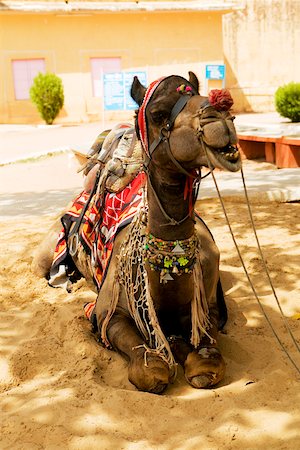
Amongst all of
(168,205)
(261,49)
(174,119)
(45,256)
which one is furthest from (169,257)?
(261,49)

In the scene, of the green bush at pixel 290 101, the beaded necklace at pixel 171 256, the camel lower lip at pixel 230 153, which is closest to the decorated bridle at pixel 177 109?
the camel lower lip at pixel 230 153

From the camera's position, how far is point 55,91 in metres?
23.0

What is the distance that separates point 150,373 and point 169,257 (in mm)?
578

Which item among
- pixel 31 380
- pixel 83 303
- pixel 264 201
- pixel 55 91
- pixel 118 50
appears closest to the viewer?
pixel 31 380

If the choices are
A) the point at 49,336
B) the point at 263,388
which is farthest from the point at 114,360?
the point at 263,388

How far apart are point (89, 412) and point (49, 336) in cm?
105

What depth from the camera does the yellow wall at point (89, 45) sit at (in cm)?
2414

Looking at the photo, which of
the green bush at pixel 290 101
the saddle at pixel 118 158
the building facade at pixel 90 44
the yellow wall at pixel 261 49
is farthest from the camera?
the yellow wall at pixel 261 49

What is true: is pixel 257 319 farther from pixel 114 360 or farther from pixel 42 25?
pixel 42 25

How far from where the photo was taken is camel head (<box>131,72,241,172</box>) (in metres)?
2.58

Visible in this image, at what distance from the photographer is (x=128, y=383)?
3.20 m

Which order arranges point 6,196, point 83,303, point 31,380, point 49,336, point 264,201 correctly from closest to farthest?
point 31,380, point 49,336, point 83,303, point 264,201, point 6,196

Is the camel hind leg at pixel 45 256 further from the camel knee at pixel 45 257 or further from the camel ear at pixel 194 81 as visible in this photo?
the camel ear at pixel 194 81

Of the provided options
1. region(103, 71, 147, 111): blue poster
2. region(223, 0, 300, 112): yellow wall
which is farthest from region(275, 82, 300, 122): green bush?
region(223, 0, 300, 112): yellow wall
